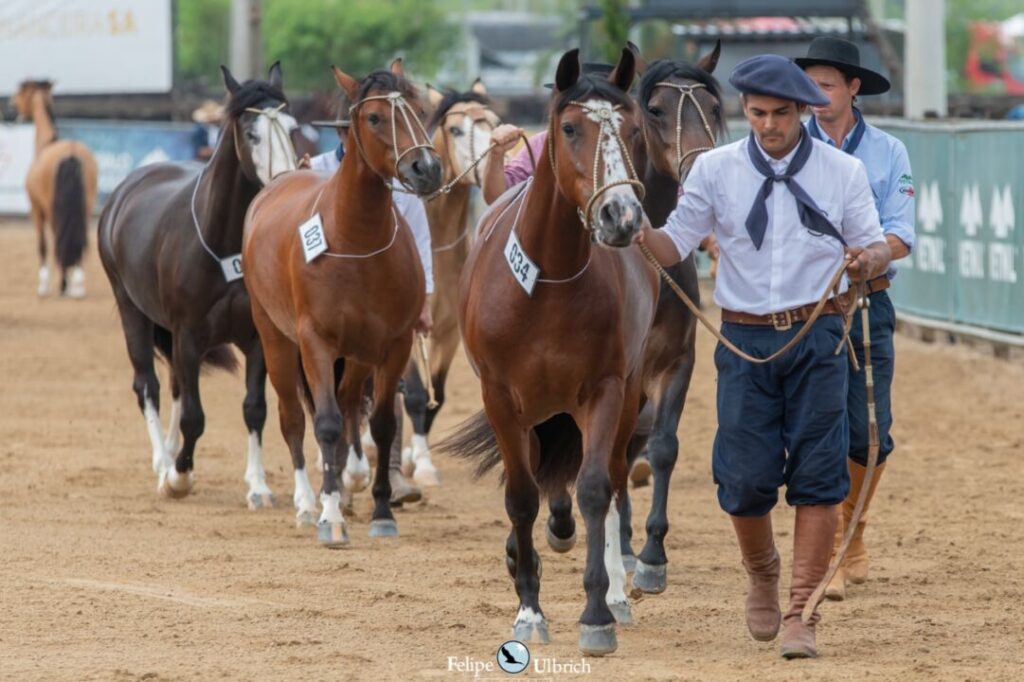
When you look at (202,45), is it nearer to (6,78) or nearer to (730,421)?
(6,78)

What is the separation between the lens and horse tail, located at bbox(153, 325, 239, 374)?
399 inches

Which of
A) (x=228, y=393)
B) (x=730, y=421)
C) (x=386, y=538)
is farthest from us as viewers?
(x=228, y=393)

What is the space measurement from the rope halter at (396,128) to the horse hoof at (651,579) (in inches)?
77.3

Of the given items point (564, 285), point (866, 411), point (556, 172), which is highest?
point (556, 172)

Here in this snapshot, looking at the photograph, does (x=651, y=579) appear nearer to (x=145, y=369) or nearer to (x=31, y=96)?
(x=145, y=369)

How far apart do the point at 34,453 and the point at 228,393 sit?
3191 millimetres

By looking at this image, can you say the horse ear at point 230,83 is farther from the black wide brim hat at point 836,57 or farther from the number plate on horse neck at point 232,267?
the black wide brim hat at point 836,57

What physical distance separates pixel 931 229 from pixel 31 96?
474 inches

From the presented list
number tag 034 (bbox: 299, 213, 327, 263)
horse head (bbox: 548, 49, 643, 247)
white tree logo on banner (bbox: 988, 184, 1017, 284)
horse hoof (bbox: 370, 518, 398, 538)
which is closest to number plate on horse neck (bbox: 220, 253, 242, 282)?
number tag 034 (bbox: 299, 213, 327, 263)

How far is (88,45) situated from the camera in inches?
1188

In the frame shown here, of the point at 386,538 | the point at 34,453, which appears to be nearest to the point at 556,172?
the point at 386,538

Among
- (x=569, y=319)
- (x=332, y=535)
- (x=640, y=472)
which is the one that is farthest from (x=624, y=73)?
(x=640, y=472)

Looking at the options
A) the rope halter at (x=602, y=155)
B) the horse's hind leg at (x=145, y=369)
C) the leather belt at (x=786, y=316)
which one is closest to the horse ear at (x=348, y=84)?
the rope halter at (x=602, y=155)

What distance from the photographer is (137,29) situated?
97.6 feet
